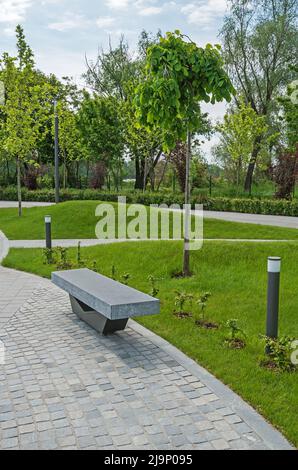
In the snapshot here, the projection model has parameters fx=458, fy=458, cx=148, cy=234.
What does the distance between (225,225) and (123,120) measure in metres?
17.4

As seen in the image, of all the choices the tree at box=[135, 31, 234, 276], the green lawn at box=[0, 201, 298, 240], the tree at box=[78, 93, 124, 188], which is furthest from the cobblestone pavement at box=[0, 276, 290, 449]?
the tree at box=[78, 93, 124, 188]

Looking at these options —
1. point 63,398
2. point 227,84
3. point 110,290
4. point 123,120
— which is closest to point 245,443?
point 63,398

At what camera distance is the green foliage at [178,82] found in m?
7.21

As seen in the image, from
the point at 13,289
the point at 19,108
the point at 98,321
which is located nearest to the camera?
the point at 98,321

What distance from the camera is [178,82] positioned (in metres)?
7.47

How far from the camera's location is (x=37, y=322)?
267 inches

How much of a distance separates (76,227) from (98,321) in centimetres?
1033

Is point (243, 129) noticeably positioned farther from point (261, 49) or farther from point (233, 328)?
point (233, 328)

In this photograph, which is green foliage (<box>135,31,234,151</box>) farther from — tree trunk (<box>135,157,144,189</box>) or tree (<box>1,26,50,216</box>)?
tree trunk (<box>135,157,144,189</box>)

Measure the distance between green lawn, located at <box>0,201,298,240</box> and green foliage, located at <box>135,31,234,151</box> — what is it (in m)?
6.79

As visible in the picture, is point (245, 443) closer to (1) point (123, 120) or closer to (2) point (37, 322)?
(2) point (37, 322)

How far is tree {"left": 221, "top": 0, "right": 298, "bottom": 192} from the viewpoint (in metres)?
29.8
